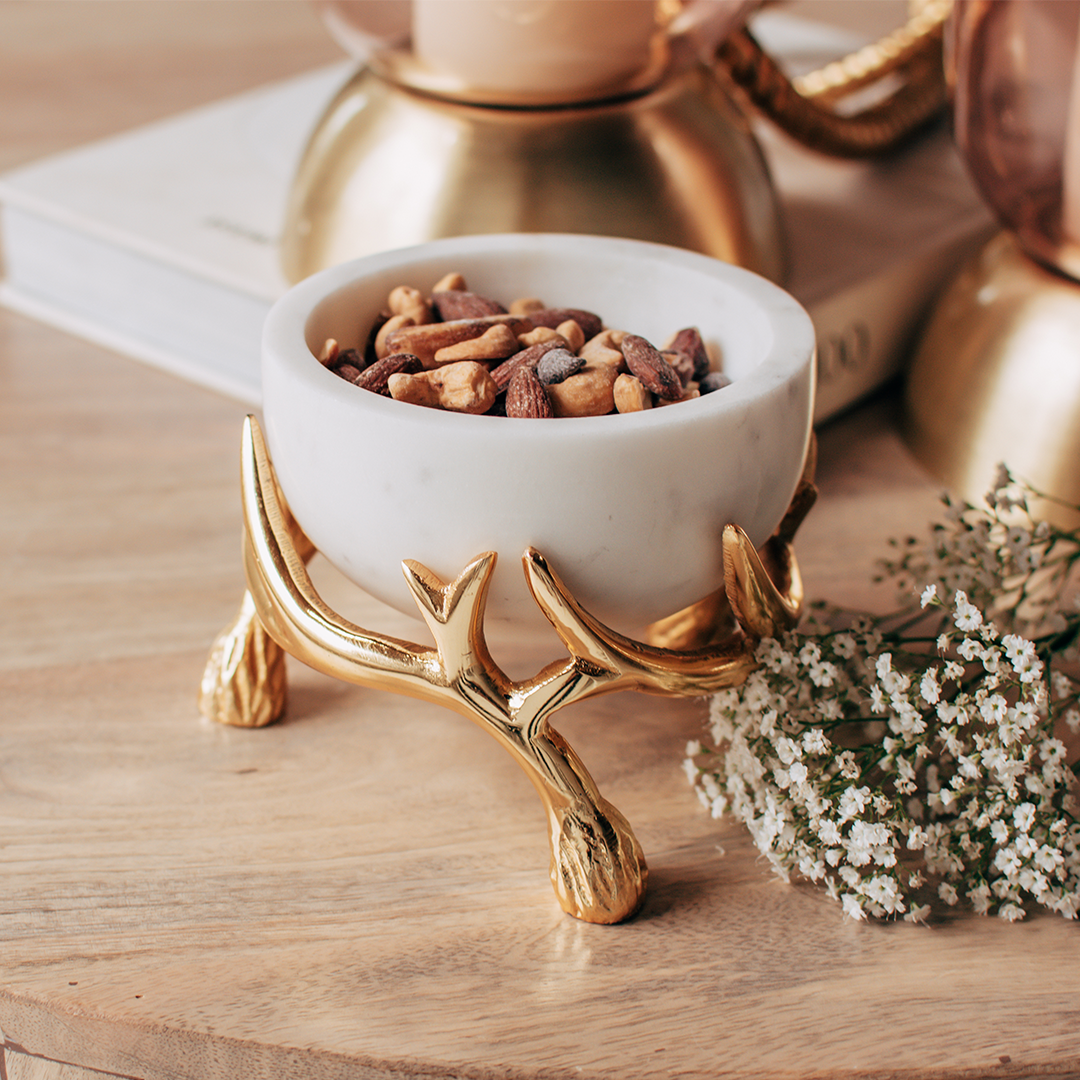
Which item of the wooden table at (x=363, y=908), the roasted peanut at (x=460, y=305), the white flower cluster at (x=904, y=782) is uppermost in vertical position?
the roasted peanut at (x=460, y=305)

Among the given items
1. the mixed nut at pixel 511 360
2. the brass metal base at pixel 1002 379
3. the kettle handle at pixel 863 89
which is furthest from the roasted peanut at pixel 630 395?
the kettle handle at pixel 863 89

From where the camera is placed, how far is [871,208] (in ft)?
2.28

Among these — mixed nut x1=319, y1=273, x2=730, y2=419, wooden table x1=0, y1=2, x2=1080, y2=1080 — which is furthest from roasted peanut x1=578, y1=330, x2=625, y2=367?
wooden table x1=0, y1=2, x2=1080, y2=1080

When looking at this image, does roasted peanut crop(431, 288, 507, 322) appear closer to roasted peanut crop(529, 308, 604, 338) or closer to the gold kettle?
roasted peanut crop(529, 308, 604, 338)

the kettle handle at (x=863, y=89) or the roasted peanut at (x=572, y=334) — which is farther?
the kettle handle at (x=863, y=89)

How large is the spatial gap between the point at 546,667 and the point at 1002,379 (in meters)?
0.30

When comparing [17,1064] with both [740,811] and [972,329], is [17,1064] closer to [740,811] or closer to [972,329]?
[740,811]

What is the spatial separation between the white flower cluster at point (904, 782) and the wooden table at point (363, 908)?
0.01 m

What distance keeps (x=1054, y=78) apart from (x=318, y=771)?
1.28ft

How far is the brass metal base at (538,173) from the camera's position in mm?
516

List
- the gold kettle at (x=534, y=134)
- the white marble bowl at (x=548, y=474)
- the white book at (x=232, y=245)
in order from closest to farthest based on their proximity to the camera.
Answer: the white marble bowl at (x=548, y=474), the gold kettle at (x=534, y=134), the white book at (x=232, y=245)

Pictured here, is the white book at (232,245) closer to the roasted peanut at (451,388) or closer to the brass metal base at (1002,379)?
the brass metal base at (1002,379)

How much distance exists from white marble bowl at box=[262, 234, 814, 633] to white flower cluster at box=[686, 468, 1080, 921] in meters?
0.05

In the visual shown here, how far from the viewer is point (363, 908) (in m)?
0.36
